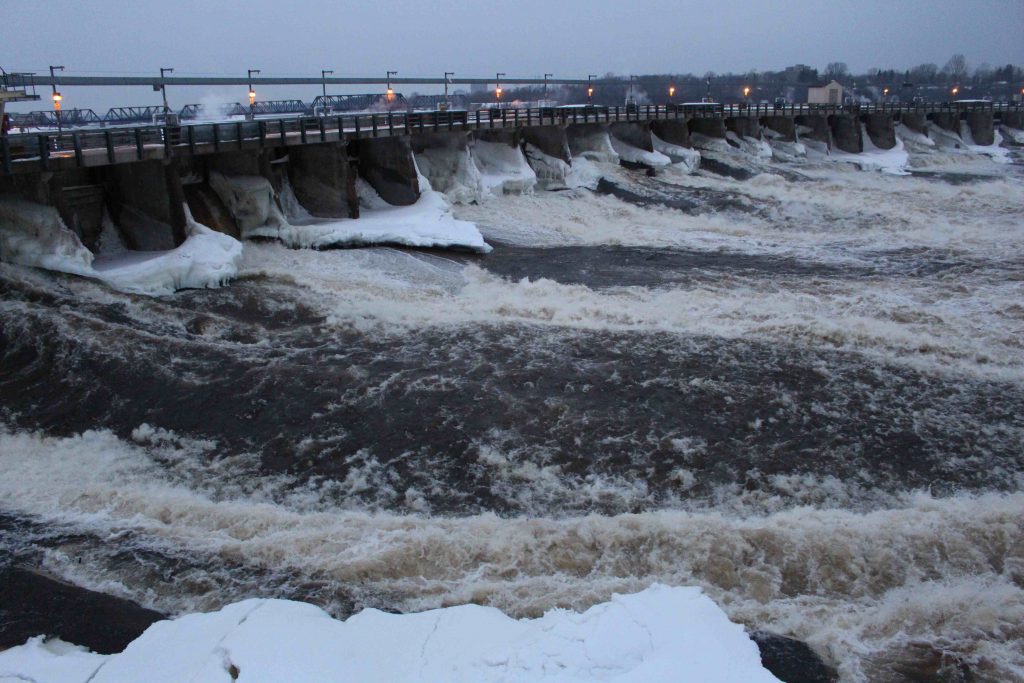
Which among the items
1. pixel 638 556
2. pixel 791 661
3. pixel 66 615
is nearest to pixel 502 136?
pixel 638 556

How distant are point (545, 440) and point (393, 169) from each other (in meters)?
15.8

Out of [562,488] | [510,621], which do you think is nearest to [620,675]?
[510,621]

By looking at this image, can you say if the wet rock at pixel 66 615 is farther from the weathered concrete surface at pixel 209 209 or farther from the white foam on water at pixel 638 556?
the weathered concrete surface at pixel 209 209

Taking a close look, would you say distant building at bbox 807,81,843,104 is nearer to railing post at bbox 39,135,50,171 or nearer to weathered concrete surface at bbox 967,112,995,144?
weathered concrete surface at bbox 967,112,995,144

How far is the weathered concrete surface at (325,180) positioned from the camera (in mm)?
21969

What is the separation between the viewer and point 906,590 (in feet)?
22.8

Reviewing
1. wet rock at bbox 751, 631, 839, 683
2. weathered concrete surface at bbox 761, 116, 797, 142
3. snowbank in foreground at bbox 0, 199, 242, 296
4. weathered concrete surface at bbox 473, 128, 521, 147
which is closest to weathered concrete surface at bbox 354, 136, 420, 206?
weathered concrete surface at bbox 473, 128, 521, 147

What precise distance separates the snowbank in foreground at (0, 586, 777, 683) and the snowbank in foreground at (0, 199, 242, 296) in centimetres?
986

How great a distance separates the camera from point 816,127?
156 feet

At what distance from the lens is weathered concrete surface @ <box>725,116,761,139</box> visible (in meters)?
43.5

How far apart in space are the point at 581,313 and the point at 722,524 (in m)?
6.92

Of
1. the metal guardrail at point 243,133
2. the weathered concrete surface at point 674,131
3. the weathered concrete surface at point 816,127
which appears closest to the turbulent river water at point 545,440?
the metal guardrail at point 243,133

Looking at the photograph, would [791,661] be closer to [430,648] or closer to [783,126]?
[430,648]

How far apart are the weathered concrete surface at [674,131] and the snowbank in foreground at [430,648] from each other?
35.7 m
